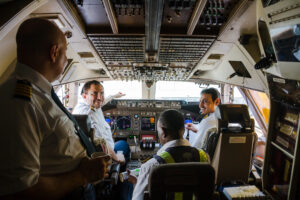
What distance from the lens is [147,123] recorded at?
357cm

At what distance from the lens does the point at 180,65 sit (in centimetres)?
276

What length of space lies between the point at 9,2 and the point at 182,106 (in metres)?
3.12

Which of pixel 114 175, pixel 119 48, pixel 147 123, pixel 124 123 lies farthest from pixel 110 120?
pixel 114 175

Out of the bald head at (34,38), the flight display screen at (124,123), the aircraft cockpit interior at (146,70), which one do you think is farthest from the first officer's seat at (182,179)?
the flight display screen at (124,123)

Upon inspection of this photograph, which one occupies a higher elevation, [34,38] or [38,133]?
[34,38]

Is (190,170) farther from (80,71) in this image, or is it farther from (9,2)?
(80,71)

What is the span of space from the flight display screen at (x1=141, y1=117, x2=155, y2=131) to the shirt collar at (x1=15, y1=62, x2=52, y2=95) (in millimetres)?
2837

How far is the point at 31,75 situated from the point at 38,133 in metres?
0.30

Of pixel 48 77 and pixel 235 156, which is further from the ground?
pixel 48 77

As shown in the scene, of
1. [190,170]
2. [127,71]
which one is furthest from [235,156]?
[127,71]

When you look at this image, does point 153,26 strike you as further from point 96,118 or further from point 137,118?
point 137,118

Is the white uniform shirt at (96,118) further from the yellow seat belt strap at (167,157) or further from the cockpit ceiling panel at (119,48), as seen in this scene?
the yellow seat belt strap at (167,157)

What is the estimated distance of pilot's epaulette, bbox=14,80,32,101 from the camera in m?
0.65

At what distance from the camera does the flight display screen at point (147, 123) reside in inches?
140
